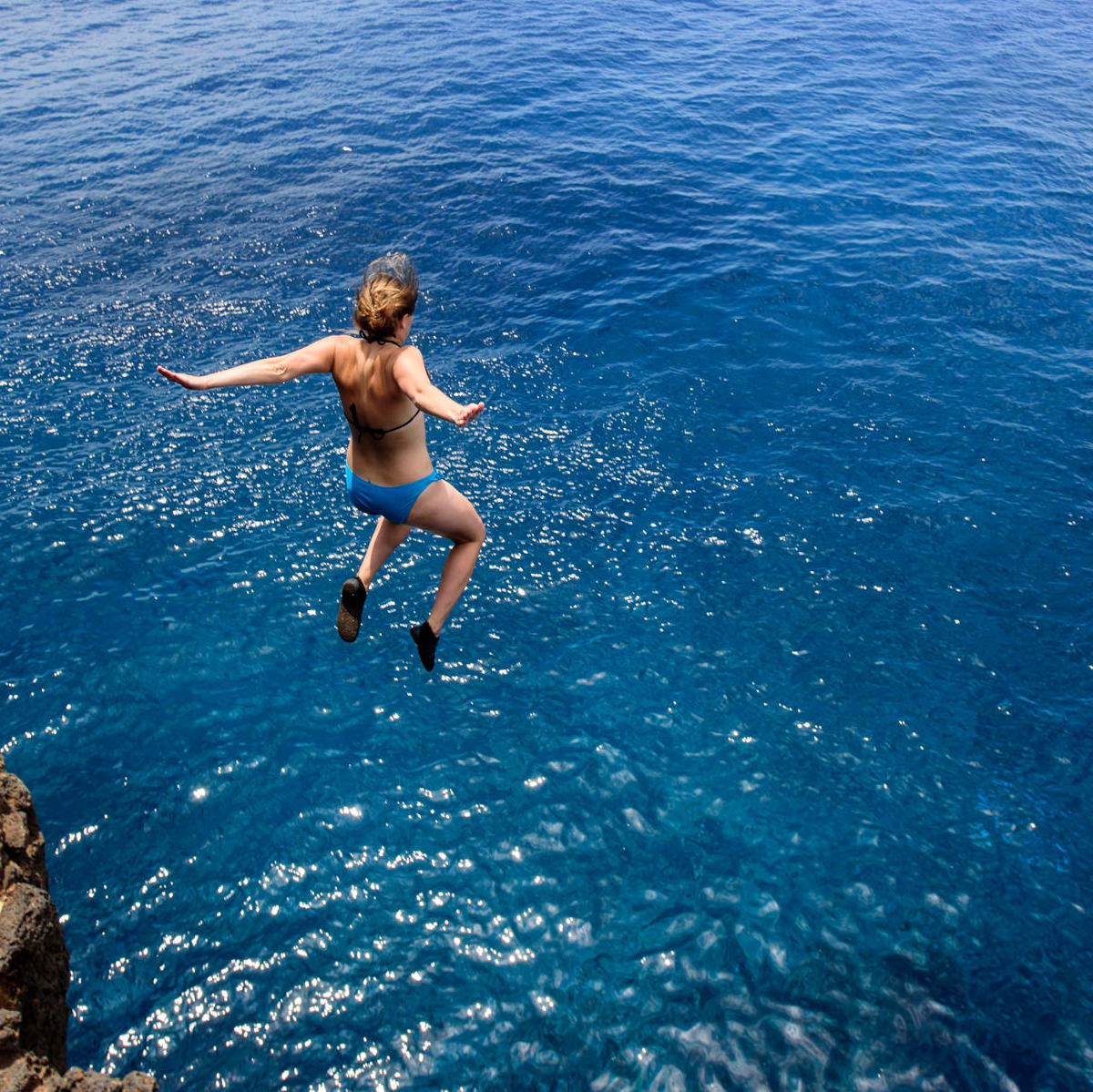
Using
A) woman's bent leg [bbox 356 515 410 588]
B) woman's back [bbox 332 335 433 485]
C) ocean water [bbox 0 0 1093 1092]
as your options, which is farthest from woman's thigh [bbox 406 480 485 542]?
ocean water [bbox 0 0 1093 1092]

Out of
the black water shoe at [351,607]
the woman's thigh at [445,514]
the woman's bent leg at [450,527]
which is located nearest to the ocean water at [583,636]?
the black water shoe at [351,607]

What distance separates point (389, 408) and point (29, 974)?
451 cm

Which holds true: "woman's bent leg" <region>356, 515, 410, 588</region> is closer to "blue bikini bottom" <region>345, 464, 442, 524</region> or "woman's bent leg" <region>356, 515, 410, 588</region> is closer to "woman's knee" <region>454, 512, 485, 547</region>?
"woman's knee" <region>454, 512, 485, 547</region>

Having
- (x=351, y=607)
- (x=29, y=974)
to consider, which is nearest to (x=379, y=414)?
(x=351, y=607)

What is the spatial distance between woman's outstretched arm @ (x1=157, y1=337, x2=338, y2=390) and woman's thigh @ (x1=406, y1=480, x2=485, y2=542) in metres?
1.25

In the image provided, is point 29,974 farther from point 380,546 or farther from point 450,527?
point 450,527

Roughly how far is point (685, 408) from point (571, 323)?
3591 mm

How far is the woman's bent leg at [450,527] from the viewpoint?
696 centimetres

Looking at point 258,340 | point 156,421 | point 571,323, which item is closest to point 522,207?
point 571,323

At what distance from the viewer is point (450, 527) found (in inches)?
286

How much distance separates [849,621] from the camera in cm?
1133

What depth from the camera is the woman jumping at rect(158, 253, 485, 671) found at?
19.2ft

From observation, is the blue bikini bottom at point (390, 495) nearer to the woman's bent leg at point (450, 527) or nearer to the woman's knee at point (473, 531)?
the woman's bent leg at point (450, 527)

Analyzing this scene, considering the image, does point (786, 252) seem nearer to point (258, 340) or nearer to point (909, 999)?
point (258, 340)
